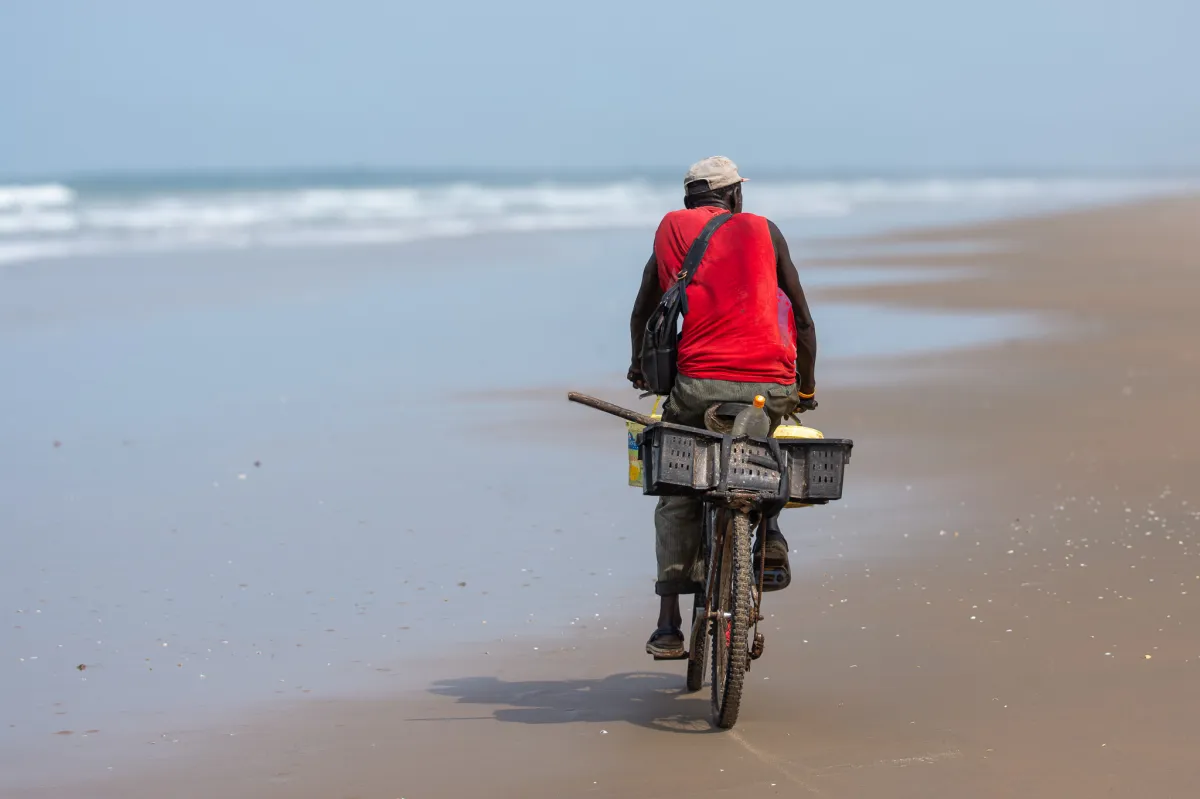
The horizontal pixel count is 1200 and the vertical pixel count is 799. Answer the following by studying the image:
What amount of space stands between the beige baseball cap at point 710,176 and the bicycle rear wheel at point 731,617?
1.07 metres

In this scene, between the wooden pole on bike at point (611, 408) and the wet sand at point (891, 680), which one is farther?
the wooden pole on bike at point (611, 408)

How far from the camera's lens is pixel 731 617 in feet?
16.1

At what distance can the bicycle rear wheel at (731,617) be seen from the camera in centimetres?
488

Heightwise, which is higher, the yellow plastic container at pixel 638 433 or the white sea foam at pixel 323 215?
the white sea foam at pixel 323 215

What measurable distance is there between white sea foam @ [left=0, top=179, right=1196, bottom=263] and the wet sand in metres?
22.5

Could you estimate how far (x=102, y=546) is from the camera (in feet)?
24.7

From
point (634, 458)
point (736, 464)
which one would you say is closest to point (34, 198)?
point (634, 458)

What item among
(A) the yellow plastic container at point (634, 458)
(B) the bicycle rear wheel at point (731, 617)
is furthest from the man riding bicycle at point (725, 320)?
(B) the bicycle rear wheel at point (731, 617)

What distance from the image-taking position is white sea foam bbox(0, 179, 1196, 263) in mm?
34750

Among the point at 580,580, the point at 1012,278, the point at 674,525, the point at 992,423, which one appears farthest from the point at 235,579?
the point at 1012,278

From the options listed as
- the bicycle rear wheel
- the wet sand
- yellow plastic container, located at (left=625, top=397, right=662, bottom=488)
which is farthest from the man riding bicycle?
the wet sand

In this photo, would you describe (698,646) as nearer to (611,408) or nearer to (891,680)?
(891,680)

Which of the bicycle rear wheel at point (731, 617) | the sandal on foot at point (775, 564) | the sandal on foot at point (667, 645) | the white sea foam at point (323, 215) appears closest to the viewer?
the bicycle rear wheel at point (731, 617)

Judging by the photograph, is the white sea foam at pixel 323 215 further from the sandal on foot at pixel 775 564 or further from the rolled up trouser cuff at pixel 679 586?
the sandal on foot at pixel 775 564
